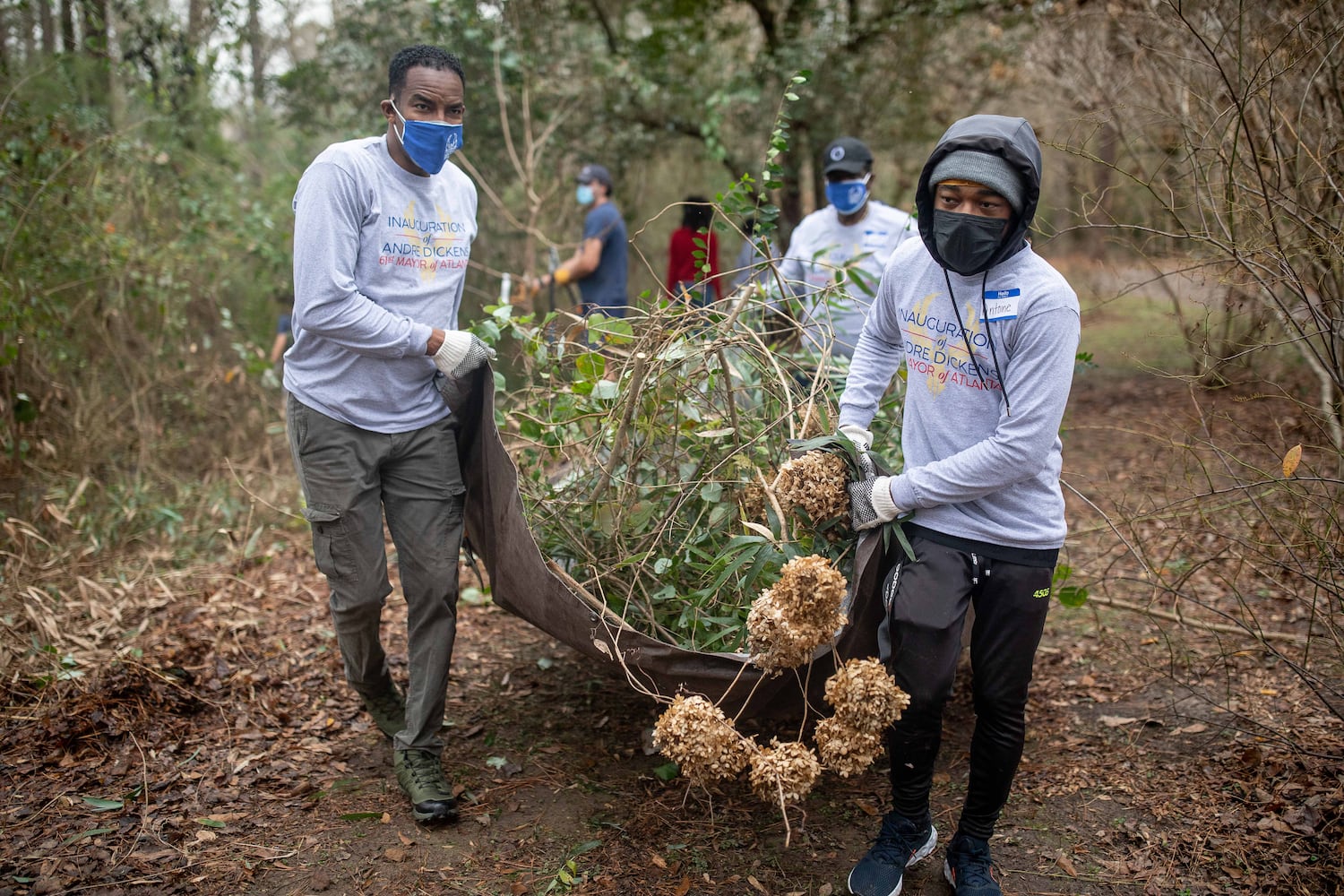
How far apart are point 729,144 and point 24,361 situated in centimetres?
658

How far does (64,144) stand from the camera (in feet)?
18.4

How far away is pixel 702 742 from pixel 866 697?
1.26ft

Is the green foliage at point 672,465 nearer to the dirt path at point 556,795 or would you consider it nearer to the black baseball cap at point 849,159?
the dirt path at point 556,795

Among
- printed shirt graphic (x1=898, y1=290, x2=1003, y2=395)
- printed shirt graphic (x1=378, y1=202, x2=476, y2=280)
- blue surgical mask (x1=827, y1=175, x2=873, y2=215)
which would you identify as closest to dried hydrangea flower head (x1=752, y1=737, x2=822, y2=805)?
printed shirt graphic (x1=898, y1=290, x2=1003, y2=395)

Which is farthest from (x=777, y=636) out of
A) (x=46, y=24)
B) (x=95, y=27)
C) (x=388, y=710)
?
(x=46, y=24)

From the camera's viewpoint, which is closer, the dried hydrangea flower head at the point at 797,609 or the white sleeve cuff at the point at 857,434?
the dried hydrangea flower head at the point at 797,609

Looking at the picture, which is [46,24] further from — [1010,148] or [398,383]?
[1010,148]

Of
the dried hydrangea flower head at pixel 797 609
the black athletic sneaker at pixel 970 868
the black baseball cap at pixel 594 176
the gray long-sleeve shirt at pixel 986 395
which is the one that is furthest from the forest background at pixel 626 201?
the dried hydrangea flower head at pixel 797 609

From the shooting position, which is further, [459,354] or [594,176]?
[594,176]

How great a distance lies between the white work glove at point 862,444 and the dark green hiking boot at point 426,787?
157 cm

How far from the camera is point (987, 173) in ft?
7.47

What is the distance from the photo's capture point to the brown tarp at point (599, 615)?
100 inches

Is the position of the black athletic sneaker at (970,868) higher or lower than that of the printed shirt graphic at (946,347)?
lower

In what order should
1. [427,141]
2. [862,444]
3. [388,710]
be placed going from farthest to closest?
[388,710] < [427,141] < [862,444]
